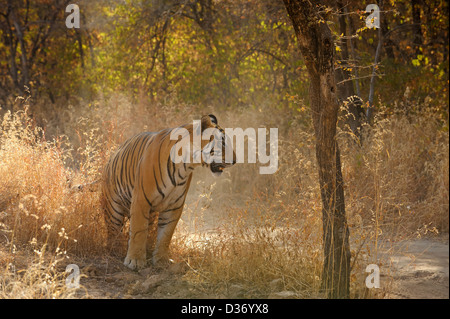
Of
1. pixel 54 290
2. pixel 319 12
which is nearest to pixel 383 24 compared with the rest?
pixel 319 12

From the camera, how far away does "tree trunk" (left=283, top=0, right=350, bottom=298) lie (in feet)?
13.3

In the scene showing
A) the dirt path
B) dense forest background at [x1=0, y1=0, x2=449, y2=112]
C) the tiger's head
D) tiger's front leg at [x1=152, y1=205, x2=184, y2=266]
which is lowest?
the dirt path

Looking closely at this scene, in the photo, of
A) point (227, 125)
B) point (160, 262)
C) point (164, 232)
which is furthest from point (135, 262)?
point (227, 125)

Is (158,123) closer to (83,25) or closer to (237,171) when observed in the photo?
(237,171)

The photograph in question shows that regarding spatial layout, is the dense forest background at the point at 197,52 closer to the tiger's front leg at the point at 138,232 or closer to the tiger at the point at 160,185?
the tiger at the point at 160,185

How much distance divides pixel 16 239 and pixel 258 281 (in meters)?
2.43

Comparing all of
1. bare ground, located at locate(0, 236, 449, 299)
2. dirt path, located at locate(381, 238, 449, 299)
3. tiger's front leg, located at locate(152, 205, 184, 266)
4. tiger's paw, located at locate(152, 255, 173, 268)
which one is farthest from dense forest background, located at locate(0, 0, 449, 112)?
tiger's paw, located at locate(152, 255, 173, 268)

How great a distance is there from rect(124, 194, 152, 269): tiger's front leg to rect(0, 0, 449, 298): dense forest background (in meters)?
0.14

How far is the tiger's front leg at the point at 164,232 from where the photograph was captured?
207 inches

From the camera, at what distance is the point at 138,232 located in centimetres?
512

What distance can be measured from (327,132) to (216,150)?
1.16 meters

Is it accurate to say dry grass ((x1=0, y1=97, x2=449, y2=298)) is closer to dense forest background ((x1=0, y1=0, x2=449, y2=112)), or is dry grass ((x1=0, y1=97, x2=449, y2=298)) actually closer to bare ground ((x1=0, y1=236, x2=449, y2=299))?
bare ground ((x1=0, y1=236, x2=449, y2=299))

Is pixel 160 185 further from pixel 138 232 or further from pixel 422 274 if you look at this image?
pixel 422 274
